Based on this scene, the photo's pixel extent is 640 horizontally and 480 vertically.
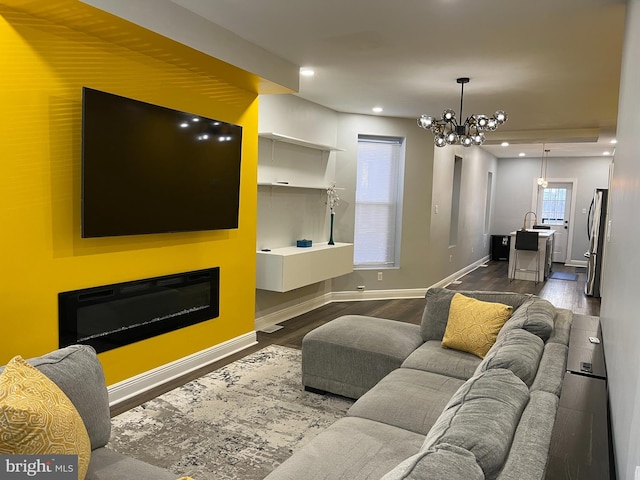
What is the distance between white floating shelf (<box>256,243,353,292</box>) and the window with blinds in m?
0.87

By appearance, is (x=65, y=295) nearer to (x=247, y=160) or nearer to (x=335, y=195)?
(x=247, y=160)

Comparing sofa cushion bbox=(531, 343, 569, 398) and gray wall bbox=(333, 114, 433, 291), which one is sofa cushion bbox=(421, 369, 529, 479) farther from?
gray wall bbox=(333, 114, 433, 291)

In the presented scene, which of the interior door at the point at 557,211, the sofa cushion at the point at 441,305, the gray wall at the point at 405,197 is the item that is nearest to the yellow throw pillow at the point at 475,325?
the sofa cushion at the point at 441,305

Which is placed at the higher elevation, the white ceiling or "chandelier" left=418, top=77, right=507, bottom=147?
the white ceiling

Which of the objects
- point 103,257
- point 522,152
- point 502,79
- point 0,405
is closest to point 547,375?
point 0,405

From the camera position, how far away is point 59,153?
9.21ft

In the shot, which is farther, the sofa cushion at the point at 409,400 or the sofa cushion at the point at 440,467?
the sofa cushion at the point at 409,400

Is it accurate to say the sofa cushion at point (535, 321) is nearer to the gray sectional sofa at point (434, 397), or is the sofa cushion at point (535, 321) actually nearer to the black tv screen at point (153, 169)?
the gray sectional sofa at point (434, 397)

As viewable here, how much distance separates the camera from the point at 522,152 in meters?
10.8

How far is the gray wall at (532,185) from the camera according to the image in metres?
11.1

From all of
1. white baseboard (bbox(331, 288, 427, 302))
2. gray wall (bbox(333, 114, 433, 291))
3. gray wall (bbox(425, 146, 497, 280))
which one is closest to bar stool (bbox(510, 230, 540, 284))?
gray wall (bbox(425, 146, 497, 280))

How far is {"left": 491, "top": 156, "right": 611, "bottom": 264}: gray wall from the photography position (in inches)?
438

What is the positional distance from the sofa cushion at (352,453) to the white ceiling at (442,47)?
2390 millimetres

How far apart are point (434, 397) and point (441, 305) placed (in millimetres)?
1129
